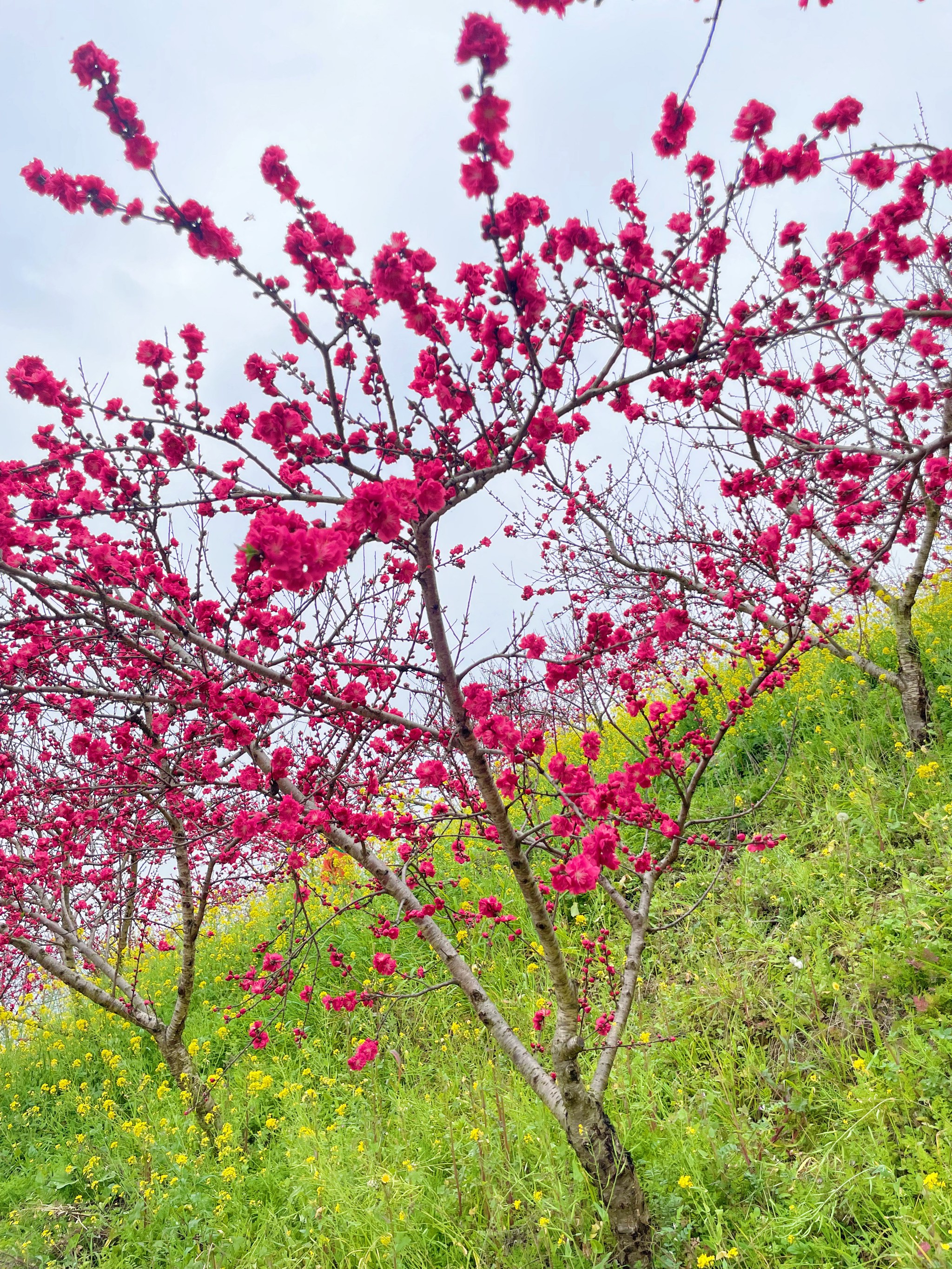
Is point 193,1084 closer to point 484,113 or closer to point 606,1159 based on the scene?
point 606,1159

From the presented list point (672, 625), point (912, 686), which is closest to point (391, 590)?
point (672, 625)

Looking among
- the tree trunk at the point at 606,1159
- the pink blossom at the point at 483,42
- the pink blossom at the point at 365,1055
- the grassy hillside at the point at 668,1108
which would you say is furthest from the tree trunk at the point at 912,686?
the pink blossom at the point at 483,42

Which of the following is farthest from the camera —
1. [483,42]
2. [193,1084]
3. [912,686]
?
[912,686]

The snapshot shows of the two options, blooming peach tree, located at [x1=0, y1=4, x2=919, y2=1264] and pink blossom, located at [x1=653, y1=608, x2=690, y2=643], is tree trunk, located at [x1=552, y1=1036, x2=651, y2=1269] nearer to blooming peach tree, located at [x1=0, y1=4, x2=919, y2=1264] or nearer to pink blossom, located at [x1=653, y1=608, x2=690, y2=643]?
blooming peach tree, located at [x1=0, y1=4, x2=919, y2=1264]

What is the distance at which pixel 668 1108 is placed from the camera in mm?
3551

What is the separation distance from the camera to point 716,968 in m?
4.42

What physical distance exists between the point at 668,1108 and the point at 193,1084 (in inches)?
134

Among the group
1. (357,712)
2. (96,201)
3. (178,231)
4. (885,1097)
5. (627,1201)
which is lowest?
(885,1097)

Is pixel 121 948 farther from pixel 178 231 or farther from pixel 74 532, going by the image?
pixel 178 231

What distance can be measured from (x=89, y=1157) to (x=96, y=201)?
6.09 metres

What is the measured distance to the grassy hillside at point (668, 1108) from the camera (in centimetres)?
277

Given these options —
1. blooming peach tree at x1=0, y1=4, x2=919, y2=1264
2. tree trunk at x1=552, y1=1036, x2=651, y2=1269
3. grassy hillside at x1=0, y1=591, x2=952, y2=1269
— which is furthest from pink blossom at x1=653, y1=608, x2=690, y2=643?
grassy hillside at x1=0, y1=591, x2=952, y2=1269

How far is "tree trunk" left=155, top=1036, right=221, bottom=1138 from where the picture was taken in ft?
14.8

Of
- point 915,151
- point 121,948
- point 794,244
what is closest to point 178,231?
point 794,244
